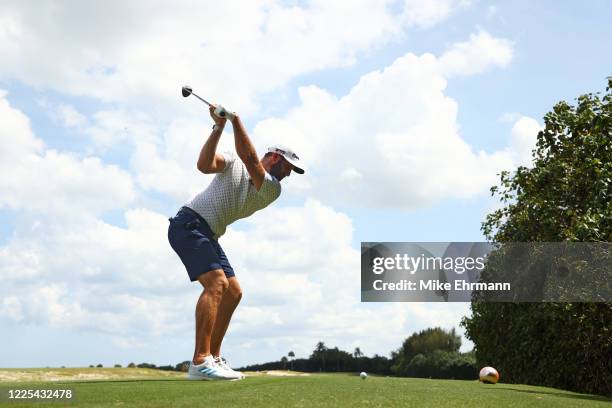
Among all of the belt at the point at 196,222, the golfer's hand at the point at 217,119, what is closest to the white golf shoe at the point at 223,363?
the belt at the point at 196,222

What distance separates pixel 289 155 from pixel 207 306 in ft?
7.46

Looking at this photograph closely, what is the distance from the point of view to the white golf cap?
926 cm

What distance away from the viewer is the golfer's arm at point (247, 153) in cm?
855

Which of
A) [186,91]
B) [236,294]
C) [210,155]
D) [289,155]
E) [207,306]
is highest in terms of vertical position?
[186,91]

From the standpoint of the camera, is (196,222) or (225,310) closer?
(196,222)

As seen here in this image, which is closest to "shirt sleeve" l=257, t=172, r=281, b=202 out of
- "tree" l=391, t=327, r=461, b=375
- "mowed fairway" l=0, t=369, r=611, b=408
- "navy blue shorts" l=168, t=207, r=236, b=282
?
"navy blue shorts" l=168, t=207, r=236, b=282

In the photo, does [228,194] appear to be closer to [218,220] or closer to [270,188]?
[218,220]

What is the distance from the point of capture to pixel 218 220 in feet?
29.5

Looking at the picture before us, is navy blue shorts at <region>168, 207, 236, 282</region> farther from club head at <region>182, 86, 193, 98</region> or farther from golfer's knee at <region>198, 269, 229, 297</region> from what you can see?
club head at <region>182, 86, 193, 98</region>

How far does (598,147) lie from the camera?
20.1 m

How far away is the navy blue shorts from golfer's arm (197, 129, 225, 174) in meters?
0.67

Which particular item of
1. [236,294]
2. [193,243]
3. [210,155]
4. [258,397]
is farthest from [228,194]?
[258,397]

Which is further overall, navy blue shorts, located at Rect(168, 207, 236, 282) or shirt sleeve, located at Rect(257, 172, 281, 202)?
shirt sleeve, located at Rect(257, 172, 281, 202)

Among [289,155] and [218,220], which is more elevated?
[289,155]
